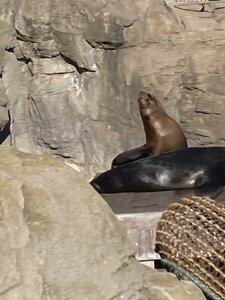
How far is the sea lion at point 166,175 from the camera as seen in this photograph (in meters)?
6.23

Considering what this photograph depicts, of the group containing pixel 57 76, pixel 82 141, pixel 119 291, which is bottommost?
pixel 82 141

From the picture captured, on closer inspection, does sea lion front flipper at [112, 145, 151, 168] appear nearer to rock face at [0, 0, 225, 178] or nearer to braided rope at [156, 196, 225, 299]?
rock face at [0, 0, 225, 178]

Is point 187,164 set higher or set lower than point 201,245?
lower

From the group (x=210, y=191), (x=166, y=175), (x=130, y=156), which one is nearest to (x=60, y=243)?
(x=210, y=191)

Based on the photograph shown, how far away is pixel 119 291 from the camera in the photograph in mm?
2867

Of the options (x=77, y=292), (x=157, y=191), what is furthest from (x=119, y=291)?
(x=157, y=191)

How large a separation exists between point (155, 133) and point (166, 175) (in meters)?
1.78

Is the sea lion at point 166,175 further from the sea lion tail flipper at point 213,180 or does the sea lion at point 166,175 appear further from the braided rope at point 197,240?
the braided rope at point 197,240

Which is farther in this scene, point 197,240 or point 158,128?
point 158,128

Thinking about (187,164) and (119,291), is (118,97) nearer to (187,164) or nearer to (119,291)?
(187,164)

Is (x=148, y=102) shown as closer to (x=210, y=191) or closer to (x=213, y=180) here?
(x=213, y=180)

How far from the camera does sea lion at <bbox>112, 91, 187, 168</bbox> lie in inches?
306

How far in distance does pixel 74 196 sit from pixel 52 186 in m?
0.08

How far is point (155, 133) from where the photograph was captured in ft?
26.2
